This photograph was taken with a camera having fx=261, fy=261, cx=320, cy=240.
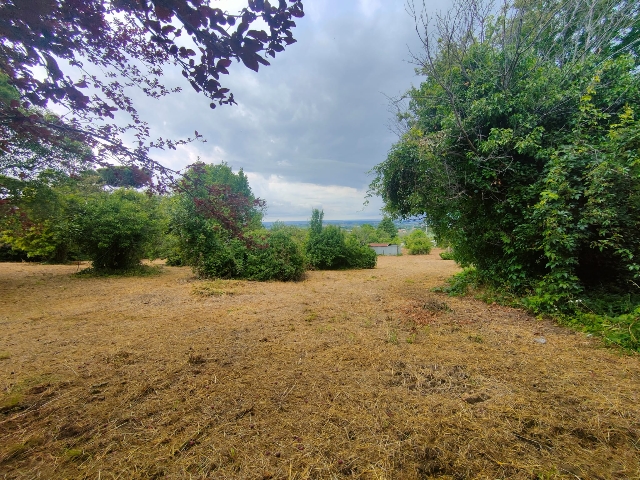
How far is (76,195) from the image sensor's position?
797 cm

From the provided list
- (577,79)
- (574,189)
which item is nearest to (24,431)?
(574,189)

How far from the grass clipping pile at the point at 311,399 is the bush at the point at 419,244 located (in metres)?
18.4

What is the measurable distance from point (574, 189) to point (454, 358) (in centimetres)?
308

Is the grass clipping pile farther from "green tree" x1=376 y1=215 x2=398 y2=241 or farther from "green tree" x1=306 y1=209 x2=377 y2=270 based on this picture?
"green tree" x1=376 y1=215 x2=398 y2=241

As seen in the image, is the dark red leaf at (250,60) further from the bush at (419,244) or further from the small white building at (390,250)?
the small white building at (390,250)

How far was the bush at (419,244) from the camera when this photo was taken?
2153 cm

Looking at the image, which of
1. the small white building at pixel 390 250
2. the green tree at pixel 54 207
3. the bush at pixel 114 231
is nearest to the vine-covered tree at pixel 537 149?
the green tree at pixel 54 207

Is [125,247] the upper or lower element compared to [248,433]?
upper

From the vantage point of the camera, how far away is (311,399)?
6.38 feet

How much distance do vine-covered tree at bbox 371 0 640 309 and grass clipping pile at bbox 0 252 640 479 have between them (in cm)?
149

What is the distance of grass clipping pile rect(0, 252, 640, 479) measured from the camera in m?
1.39

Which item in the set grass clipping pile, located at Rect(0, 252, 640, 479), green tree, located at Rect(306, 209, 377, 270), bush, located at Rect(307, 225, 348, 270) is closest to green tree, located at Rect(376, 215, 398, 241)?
green tree, located at Rect(306, 209, 377, 270)

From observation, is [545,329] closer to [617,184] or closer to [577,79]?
[617,184]

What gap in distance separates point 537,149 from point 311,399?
5085 millimetres
